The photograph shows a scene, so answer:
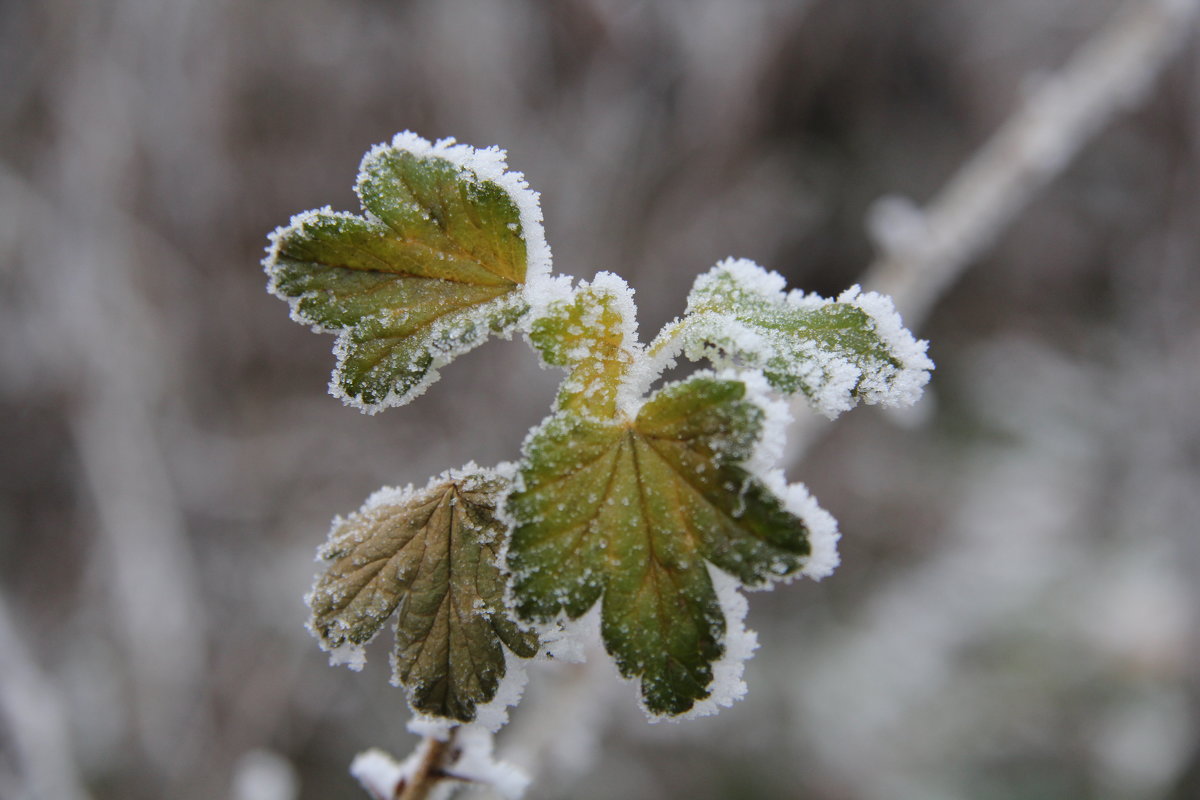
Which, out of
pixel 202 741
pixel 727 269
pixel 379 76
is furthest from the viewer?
pixel 379 76

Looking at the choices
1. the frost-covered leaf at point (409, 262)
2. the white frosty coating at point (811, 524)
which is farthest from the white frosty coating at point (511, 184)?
the white frosty coating at point (811, 524)

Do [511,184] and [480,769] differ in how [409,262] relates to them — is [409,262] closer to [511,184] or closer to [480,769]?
[511,184]

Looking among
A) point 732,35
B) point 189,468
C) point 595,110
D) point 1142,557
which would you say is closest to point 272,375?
point 189,468

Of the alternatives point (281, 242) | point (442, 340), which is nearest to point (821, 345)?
point (442, 340)

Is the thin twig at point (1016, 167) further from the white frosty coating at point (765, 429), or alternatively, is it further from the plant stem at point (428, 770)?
the plant stem at point (428, 770)

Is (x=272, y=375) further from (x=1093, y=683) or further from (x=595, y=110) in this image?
(x=1093, y=683)

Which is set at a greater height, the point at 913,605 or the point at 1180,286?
the point at 1180,286
